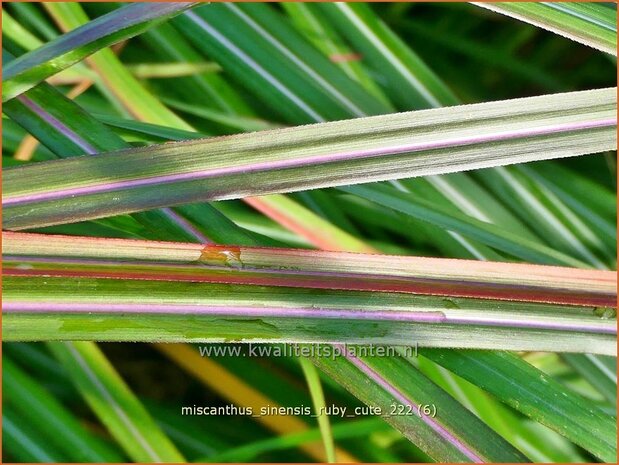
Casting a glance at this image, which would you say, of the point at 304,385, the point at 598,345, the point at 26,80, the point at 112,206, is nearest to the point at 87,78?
the point at 26,80

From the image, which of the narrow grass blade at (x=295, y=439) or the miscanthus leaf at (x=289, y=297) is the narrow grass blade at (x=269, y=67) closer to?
the miscanthus leaf at (x=289, y=297)

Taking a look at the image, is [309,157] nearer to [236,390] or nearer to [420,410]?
[420,410]

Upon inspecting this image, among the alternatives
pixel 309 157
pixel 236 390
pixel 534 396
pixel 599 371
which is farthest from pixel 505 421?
pixel 309 157

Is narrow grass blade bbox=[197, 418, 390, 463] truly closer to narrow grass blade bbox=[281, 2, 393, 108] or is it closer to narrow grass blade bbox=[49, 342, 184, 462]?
narrow grass blade bbox=[49, 342, 184, 462]

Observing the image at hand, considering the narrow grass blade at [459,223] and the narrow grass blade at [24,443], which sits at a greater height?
the narrow grass blade at [459,223]

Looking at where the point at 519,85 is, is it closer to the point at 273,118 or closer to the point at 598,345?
the point at 273,118

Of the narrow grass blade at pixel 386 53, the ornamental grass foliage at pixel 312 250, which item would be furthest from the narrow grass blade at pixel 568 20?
the narrow grass blade at pixel 386 53

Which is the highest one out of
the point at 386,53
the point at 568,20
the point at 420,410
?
the point at 386,53
